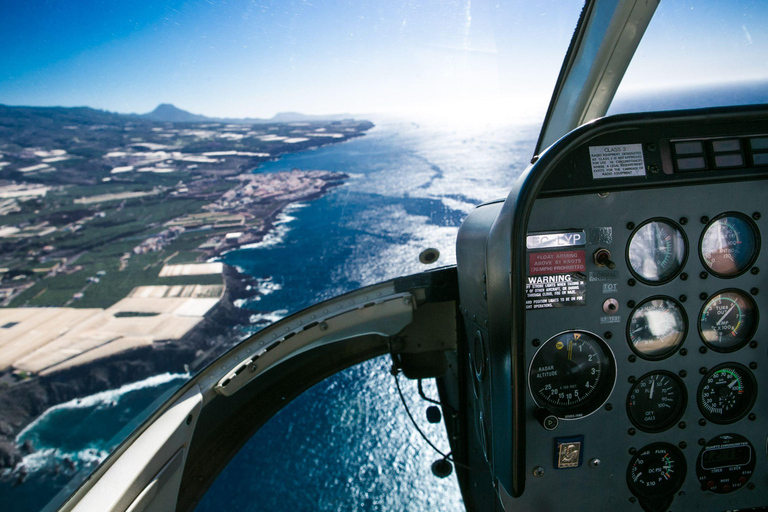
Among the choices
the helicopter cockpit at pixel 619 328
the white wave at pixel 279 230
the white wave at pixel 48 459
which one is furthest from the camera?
the white wave at pixel 279 230

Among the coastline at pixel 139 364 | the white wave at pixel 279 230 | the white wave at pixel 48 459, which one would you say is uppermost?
the white wave at pixel 279 230

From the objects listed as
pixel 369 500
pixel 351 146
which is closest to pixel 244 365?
pixel 369 500

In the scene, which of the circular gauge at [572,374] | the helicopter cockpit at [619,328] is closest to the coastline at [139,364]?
the helicopter cockpit at [619,328]

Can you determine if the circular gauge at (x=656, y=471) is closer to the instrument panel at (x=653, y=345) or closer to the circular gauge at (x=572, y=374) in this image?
the instrument panel at (x=653, y=345)

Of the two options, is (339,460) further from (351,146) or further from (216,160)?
(216,160)

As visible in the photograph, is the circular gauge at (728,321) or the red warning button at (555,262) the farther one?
the circular gauge at (728,321)

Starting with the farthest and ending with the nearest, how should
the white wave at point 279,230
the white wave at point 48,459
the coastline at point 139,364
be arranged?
the coastline at point 139,364
the white wave at point 279,230
the white wave at point 48,459

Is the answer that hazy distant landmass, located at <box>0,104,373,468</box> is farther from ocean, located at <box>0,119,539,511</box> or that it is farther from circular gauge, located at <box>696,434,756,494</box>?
circular gauge, located at <box>696,434,756,494</box>
